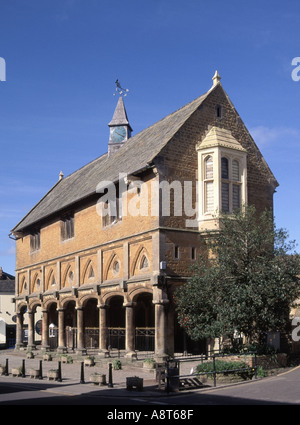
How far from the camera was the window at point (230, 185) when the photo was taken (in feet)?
93.1

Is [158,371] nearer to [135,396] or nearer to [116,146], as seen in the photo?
[135,396]

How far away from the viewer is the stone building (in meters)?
27.0

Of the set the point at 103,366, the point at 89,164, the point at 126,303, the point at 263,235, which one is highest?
the point at 89,164

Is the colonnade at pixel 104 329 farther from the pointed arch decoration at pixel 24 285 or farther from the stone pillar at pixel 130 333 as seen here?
the pointed arch decoration at pixel 24 285

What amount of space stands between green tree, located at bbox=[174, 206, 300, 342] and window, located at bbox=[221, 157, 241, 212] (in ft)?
11.5

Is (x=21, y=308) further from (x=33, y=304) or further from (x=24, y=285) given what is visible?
(x=33, y=304)

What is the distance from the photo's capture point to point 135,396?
1777 cm

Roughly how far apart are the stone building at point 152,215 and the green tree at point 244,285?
7.72 feet

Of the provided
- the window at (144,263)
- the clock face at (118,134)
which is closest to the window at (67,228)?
the window at (144,263)

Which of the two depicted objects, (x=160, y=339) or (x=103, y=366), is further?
(x=103, y=366)

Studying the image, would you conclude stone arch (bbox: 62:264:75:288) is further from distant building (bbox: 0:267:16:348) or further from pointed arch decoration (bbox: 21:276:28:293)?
distant building (bbox: 0:267:16:348)

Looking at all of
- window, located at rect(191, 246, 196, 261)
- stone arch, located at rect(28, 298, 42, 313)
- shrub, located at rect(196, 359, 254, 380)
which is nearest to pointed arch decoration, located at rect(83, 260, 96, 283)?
window, located at rect(191, 246, 196, 261)
